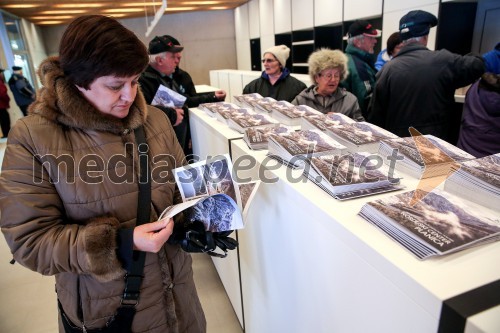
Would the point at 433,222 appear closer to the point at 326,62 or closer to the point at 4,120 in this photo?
the point at 326,62

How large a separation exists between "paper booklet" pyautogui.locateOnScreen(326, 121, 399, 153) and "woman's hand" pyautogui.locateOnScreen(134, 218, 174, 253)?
26.9 inches

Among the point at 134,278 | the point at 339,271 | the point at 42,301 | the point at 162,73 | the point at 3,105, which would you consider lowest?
the point at 42,301

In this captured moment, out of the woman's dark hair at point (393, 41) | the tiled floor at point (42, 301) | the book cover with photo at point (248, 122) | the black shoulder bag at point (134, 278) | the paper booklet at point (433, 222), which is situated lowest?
the tiled floor at point (42, 301)

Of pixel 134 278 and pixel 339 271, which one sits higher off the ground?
pixel 339 271

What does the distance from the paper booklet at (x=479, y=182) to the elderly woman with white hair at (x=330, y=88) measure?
1412mm

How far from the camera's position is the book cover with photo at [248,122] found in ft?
5.30

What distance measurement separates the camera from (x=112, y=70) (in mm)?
910

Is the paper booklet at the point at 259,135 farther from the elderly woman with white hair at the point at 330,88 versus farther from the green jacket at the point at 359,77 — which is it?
the green jacket at the point at 359,77

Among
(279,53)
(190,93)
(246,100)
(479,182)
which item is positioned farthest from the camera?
(190,93)

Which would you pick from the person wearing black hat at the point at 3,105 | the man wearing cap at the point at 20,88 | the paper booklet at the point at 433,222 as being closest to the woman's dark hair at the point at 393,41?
the paper booklet at the point at 433,222

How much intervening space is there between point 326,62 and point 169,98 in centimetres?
106

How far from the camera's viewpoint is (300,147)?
1.17m

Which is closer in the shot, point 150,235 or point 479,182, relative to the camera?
point 479,182

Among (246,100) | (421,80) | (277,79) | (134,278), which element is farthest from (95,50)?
(277,79)
